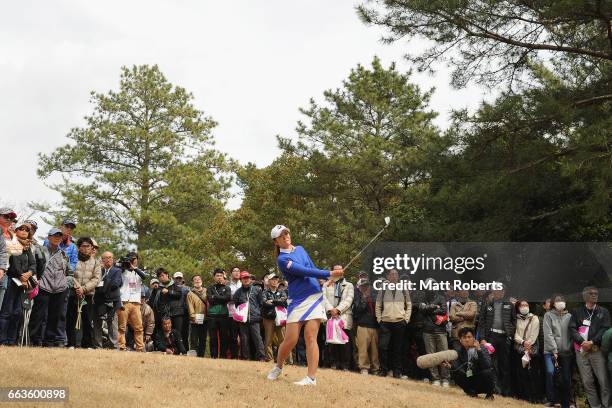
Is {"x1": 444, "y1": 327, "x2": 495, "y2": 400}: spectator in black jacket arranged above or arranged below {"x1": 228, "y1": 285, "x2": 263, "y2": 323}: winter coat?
below

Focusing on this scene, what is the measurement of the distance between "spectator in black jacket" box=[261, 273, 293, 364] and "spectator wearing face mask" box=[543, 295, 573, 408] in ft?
18.3

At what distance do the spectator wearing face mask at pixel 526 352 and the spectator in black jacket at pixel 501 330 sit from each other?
0.18 metres

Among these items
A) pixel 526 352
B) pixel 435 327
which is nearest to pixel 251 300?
pixel 435 327

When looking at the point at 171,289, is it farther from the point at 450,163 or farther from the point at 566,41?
the point at 566,41

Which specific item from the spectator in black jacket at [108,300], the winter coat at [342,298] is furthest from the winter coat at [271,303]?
the spectator in black jacket at [108,300]

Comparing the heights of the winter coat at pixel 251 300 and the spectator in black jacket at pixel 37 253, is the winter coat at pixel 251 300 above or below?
below

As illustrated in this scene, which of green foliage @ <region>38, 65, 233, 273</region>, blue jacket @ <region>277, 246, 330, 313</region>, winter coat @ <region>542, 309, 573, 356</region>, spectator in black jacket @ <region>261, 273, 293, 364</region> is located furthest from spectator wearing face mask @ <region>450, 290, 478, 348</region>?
green foliage @ <region>38, 65, 233, 273</region>

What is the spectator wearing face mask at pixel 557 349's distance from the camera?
16.5 m

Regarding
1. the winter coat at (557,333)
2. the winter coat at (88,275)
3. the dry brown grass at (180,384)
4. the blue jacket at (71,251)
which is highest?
the blue jacket at (71,251)

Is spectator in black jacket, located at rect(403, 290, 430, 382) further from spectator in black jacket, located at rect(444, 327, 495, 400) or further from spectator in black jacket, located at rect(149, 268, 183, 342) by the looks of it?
spectator in black jacket, located at rect(149, 268, 183, 342)

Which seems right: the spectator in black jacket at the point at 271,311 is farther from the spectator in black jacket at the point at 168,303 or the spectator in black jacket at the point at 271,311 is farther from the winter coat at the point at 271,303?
the spectator in black jacket at the point at 168,303

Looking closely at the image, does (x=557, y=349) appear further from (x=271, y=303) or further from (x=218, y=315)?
(x=218, y=315)

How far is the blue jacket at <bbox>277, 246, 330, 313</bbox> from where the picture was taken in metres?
11.0

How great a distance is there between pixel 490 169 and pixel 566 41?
13.0 feet
